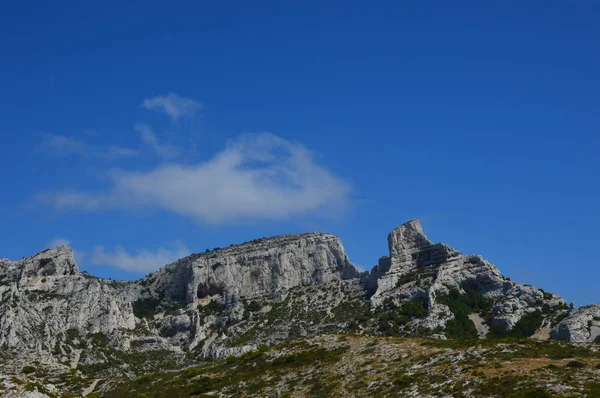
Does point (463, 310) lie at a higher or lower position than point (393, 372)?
higher

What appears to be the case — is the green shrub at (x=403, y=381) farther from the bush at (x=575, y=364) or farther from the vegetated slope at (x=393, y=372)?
the bush at (x=575, y=364)

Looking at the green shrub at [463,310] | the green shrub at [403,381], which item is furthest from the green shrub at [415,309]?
the green shrub at [403,381]

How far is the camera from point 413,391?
190ft

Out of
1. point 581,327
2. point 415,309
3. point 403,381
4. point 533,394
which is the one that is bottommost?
point 533,394

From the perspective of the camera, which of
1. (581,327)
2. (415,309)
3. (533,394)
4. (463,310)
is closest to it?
(533,394)

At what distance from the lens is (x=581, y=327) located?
15012 centimetres

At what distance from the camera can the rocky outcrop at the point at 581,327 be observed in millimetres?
146750

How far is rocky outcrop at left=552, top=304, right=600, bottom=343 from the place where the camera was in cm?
14675

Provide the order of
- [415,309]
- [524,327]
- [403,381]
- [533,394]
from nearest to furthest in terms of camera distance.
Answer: [533,394] < [403,381] < [524,327] < [415,309]

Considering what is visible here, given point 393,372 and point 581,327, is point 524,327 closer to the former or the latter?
point 581,327

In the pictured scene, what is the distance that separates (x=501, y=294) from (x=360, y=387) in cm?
14682

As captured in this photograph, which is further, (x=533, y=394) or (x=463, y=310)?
(x=463, y=310)

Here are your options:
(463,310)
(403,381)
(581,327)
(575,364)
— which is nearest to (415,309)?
(463,310)

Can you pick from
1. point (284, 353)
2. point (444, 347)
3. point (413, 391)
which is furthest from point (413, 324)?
point (413, 391)
